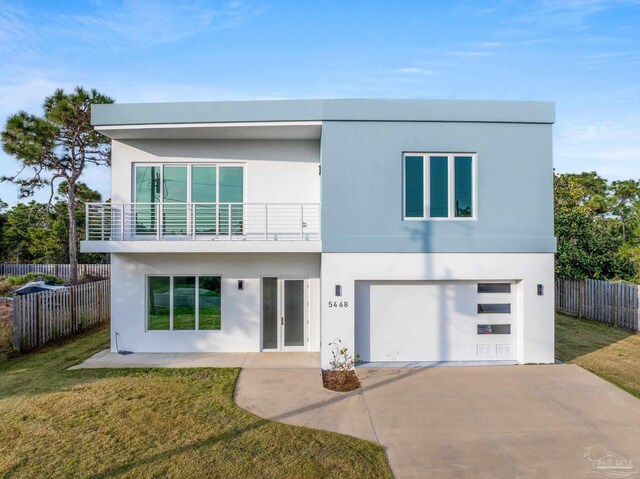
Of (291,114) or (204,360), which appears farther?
(204,360)

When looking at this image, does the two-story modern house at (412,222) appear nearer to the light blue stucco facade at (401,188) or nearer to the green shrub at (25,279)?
the light blue stucco facade at (401,188)

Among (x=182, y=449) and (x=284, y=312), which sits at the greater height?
(x=284, y=312)

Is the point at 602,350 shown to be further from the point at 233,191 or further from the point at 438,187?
the point at 233,191

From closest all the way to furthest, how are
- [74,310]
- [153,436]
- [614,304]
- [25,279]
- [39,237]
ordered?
1. [153,436]
2. [74,310]
3. [614,304]
4. [25,279]
5. [39,237]

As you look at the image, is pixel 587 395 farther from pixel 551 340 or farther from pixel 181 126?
pixel 181 126

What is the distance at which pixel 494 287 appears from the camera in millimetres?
9453

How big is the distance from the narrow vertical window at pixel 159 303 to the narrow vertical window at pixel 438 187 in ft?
24.6

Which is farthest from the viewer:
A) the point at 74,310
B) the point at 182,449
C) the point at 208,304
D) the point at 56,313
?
the point at 74,310

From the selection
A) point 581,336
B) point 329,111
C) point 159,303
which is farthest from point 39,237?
point 581,336

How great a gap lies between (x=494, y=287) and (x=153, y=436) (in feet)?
27.0

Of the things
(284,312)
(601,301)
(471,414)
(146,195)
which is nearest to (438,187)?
(471,414)

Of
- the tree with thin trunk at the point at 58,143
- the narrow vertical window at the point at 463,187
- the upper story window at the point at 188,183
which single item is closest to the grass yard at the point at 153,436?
the upper story window at the point at 188,183

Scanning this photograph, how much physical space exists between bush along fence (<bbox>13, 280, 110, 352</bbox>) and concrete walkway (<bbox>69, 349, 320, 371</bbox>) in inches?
82.3

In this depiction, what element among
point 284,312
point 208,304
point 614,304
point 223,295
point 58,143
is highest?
point 58,143
